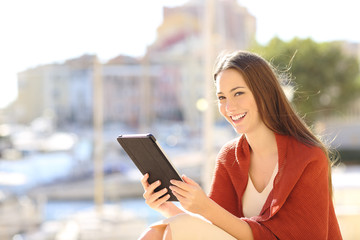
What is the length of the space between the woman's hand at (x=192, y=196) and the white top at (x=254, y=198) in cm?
25

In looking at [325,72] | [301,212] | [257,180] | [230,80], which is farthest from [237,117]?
[325,72]

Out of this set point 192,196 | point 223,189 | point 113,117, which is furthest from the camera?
point 113,117

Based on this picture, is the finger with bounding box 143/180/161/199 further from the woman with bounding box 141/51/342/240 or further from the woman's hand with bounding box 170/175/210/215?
the woman's hand with bounding box 170/175/210/215

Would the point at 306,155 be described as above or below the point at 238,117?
below

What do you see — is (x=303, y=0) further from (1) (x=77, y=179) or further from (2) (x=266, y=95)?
(2) (x=266, y=95)

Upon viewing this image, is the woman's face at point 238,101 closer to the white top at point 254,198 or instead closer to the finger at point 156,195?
the white top at point 254,198

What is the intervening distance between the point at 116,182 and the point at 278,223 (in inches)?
205

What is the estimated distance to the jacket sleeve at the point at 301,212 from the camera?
1.29 meters

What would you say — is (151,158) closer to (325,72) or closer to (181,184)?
(181,184)

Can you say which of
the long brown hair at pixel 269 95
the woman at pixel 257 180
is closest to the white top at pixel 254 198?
the woman at pixel 257 180

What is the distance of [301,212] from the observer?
4.24 ft

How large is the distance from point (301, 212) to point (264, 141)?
0.26 m

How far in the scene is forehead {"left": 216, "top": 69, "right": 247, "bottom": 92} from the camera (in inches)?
54.0

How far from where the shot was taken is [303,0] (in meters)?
5.05
